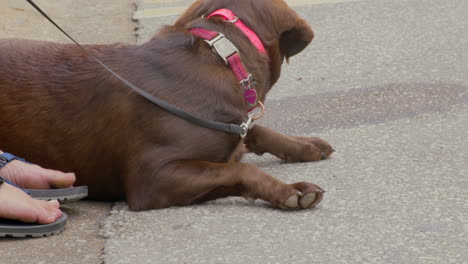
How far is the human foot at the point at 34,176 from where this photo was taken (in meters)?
3.28

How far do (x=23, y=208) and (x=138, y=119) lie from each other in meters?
0.61

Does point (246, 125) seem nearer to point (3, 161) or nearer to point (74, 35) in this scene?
point (3, 161)

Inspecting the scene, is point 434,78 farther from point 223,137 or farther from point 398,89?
point 223,137

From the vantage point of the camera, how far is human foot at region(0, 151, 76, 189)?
10.7 feet

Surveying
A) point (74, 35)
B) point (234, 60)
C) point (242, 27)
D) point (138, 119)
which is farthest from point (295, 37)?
point (74, 35)

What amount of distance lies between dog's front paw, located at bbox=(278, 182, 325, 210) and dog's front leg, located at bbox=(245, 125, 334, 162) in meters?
0.69

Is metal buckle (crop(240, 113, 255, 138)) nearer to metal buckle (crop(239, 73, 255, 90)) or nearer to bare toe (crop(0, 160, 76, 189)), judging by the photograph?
metal buckle (crop(239, 73, 255, 90))

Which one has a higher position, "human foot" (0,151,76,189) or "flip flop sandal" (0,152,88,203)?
"human foot" (0,151,76,189)

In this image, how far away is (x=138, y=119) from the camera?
3373mm

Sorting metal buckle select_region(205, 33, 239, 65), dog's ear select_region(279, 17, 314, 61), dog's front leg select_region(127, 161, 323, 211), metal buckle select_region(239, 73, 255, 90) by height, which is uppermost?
metal buckle select_region(205, 33, 239, 65)

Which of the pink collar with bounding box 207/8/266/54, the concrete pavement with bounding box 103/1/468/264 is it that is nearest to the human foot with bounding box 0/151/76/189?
the concrete pavement with bounding box 103/1/468/264

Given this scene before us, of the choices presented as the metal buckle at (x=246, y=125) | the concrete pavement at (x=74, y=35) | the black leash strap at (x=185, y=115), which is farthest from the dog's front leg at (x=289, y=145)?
the concrete pavement at (x=74, y=35)

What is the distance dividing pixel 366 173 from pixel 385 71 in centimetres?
189

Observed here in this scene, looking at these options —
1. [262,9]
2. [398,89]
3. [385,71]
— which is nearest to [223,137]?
[262,9]
